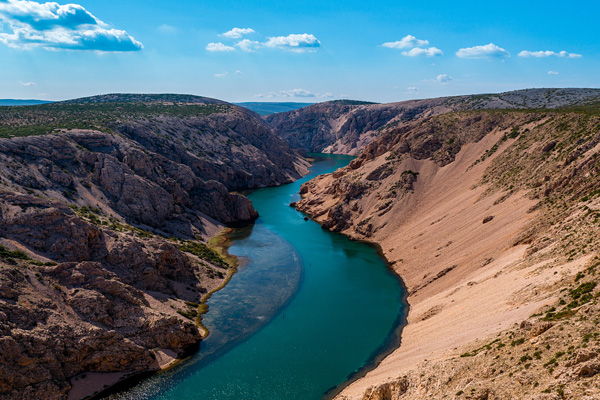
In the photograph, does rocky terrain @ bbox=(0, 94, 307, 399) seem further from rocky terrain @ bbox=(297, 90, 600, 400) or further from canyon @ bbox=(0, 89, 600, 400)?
rocky terrain @ bbox=(297, 90, 600, 400)

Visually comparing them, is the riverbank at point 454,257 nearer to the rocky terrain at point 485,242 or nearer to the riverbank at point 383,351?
the rocky terrain at point 485,242

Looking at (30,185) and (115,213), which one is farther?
(115,213)

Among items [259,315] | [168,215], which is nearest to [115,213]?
Result: [168,215]

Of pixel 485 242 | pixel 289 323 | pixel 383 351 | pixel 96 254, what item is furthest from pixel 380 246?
pixel 96 254

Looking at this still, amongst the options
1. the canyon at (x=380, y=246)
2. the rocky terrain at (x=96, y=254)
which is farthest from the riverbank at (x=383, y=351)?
the rocky terrain at (x=96, y=254)

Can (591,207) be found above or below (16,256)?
above

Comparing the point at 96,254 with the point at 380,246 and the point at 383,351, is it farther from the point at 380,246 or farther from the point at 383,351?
the point at 380,246

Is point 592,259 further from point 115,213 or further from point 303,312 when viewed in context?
point 115,213
